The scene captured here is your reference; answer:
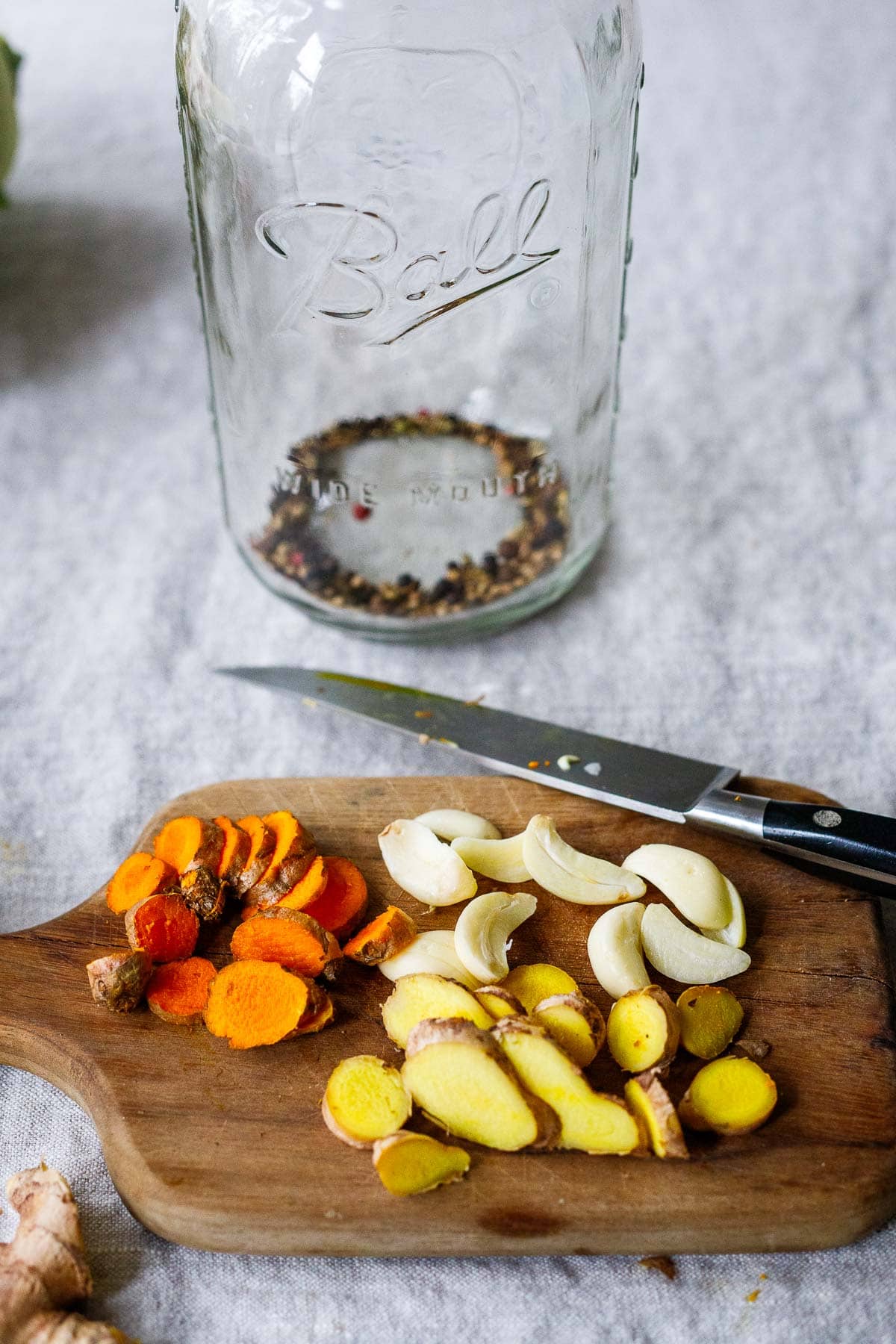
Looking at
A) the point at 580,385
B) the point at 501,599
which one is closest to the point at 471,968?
the point at 501,599

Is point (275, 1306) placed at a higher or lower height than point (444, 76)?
lower

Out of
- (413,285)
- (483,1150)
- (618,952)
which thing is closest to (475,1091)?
(483,1150)

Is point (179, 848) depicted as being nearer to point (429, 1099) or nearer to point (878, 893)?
point (429, 1099)

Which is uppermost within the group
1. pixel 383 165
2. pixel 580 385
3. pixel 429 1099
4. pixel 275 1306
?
pixel 383 165

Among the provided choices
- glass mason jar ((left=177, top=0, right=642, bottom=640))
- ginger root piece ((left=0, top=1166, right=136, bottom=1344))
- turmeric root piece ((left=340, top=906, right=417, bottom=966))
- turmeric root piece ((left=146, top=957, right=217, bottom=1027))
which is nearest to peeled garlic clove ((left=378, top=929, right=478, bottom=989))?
turmeric root piece ((left=340, top=906, right=417, bottom=966))

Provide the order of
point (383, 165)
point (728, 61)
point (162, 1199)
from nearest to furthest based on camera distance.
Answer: point (162, 1199)
point (383, 165)
point (728, 61)

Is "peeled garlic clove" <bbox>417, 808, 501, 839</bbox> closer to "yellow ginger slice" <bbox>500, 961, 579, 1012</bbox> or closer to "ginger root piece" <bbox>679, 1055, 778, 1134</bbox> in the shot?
"yellow ginger slice" <bbox>500, 961, 579, 1012</bbox>

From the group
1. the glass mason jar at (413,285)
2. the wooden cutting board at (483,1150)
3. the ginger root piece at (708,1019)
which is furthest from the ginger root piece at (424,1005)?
the glass mason jar at (413,285)

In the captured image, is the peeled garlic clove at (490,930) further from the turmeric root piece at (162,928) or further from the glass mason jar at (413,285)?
the glass mason jar at (413,285)
